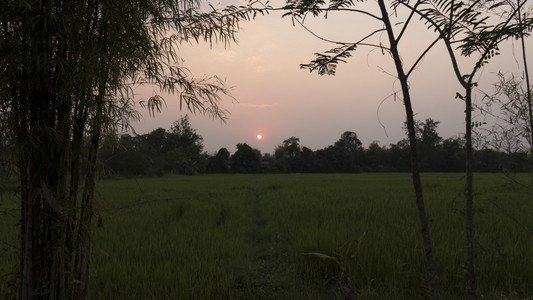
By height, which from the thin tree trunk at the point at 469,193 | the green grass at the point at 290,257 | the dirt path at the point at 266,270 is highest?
the thin tree trunk at the point at 469,193

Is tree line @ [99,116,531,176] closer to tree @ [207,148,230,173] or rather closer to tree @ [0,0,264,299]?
tree @ [207,148,230,173]

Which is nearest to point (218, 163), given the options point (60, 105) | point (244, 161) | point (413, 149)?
point (244, 161)

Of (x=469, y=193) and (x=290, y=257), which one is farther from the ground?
(x=469, y=193)

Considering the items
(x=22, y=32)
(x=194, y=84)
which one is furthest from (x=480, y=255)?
(x=22, y=32)

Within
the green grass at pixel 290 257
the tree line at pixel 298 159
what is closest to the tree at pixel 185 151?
the tree line at pixel 298 159

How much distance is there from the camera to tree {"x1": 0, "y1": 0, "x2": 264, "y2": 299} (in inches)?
57.7

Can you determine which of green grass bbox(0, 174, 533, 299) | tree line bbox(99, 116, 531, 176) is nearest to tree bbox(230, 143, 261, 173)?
tree line bbox(99, 116, 531, 176)

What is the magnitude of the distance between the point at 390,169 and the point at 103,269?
242 ft

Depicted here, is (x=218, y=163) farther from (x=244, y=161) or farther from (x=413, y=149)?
(x=413, y=149)

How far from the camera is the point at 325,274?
3.61 m

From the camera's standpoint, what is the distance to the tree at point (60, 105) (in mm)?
1465

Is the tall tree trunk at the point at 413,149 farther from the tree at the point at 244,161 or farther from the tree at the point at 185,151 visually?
the tree at the point at 244,161

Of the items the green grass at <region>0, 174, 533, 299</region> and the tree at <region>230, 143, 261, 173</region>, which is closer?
the green grass at <region>0, 174, 533, 299</region>

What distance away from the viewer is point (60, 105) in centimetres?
161
